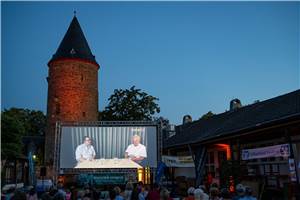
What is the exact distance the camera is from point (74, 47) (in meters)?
35.8

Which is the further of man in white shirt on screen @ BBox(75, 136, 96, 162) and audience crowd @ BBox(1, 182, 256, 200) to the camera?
man in white shirt on screen @ BBox(75, 136, 96, 162)

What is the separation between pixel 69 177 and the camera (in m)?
27.5

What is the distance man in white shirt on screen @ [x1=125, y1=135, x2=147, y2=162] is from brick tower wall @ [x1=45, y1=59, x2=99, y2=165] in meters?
15.7

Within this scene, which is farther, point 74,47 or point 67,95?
point 74,47

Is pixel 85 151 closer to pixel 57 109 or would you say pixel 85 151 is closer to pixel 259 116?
pixel 259 116

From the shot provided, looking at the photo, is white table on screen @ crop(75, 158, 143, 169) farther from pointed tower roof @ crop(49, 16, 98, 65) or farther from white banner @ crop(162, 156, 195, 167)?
pointed tower roof @ crop(49, 16, 98, 65)

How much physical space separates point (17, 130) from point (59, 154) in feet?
25.1

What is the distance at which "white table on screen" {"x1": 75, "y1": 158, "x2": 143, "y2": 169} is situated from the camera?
62.4 ft

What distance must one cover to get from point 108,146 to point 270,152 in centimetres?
913

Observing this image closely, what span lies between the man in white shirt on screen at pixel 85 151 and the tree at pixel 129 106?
16.8 meters

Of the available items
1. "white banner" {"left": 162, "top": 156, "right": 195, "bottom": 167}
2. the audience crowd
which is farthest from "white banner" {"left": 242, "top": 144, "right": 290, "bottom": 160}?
"white banner" {"left": 162, "top": 156, "right": 195, "bottom": 167}

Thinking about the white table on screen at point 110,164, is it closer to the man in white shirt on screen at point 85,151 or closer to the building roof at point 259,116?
the man in white shirt on screen at point 85,151

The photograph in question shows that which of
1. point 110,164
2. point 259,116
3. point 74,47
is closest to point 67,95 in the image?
point 74,47

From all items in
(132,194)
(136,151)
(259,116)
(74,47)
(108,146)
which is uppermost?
(74,47)
